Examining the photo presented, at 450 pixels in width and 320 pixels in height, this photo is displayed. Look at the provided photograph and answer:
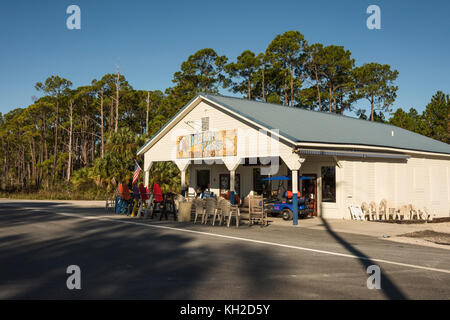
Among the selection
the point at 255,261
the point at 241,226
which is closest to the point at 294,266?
the point at 255,261

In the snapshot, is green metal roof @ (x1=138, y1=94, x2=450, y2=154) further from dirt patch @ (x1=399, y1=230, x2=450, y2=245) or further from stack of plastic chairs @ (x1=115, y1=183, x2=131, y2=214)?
stack of plastic chairs @ (x1=115, y1=183, x2=131, y2=214)

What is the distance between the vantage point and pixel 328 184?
65.1ft

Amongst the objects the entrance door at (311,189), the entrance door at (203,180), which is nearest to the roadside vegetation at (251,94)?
A: the entrance door at (203,180)

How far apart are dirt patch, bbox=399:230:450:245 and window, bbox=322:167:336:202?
215 inches

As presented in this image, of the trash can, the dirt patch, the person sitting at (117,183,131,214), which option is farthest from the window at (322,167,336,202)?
the person sitting at (117,183,131,214)

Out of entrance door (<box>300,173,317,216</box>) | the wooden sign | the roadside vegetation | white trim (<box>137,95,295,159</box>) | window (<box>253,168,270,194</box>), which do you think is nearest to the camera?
white trim (<box>137,95,295,159</box>)

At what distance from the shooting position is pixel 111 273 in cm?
740

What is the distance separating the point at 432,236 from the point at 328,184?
21.6 feet

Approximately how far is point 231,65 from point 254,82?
383 cm

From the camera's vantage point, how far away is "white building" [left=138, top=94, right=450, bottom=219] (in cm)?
1858

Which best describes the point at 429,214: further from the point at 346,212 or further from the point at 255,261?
the point at 255,261

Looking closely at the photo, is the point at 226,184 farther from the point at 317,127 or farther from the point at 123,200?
the point at 317,127

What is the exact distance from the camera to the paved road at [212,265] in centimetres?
623

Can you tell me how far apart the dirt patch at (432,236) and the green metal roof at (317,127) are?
5.38 m
